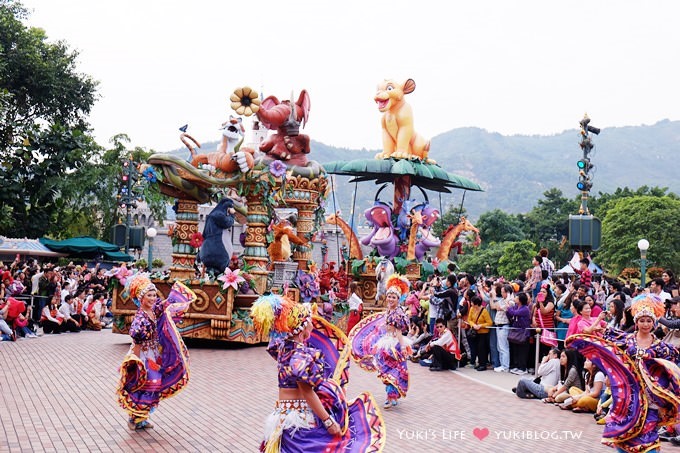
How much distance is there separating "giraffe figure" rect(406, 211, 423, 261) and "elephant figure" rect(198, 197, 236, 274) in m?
9.34

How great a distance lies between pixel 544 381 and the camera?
37.3ft

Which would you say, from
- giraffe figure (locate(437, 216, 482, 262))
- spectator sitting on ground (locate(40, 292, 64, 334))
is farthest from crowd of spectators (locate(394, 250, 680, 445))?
giraffe figure (locate(437, 216, 482, 262))

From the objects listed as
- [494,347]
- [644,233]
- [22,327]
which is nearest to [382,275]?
[494,347]

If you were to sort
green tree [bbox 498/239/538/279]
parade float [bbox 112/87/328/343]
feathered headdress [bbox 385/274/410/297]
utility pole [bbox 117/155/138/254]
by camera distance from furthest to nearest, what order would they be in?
green tree [bbox 498/239/538/279], utility pole [bbox 117/155/138/254], parade float [bbox 112/87/328/343], feathered headdress [bbox 385/274/410/297]

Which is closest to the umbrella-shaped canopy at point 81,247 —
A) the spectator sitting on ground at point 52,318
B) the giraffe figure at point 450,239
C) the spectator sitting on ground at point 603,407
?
the spectator sitting on ground at point 52,318

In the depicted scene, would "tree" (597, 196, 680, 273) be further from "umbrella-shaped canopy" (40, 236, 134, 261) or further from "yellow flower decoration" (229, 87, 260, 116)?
"yellow flower decoration" (229, 87, 260, 116)

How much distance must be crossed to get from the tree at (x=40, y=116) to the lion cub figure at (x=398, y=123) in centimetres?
1289

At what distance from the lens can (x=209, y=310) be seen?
16109 mm

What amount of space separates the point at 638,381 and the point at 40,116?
34.5 metres

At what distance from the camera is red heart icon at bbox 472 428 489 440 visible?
8.66m

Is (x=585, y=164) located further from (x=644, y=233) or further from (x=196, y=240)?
(x=644, y=233)

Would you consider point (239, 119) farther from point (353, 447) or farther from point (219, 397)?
point (353, 447)

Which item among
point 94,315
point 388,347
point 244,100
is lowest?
point 94,315

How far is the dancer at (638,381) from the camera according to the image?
266 inches
